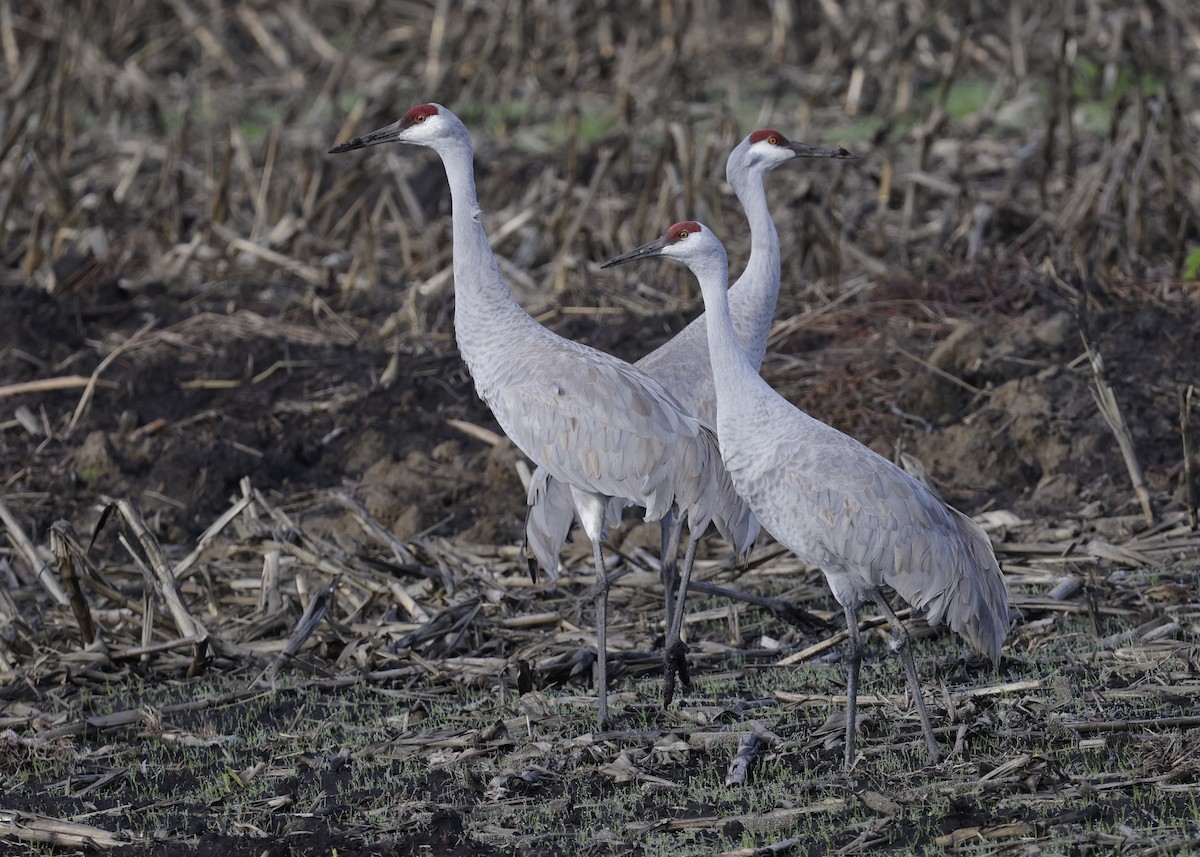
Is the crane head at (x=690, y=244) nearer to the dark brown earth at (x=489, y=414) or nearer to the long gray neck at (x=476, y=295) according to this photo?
the long gray neck at (x=476, y=295)

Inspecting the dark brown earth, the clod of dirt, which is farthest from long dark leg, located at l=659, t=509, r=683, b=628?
the clod of dirt

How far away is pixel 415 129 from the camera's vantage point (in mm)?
6371

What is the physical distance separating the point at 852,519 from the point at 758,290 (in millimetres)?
1988

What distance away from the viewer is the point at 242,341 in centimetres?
936

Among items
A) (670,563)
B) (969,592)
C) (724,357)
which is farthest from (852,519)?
(670,563)

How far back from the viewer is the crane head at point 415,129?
631 centimetres

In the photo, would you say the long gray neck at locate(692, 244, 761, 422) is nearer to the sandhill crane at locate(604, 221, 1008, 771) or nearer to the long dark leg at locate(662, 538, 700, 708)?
the sandhill crane at locate(604, 221, 1008, 771)

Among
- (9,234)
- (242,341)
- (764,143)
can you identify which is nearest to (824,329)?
(764,143)

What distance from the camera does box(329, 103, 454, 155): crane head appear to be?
20.7ft

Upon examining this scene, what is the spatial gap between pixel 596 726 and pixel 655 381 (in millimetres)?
1377

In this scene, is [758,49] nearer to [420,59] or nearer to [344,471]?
[420,59]

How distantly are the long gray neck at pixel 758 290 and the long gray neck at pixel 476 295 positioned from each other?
0.89 m

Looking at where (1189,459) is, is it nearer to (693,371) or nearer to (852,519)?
(693,371)

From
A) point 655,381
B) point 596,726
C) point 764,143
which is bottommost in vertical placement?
point 596,726
